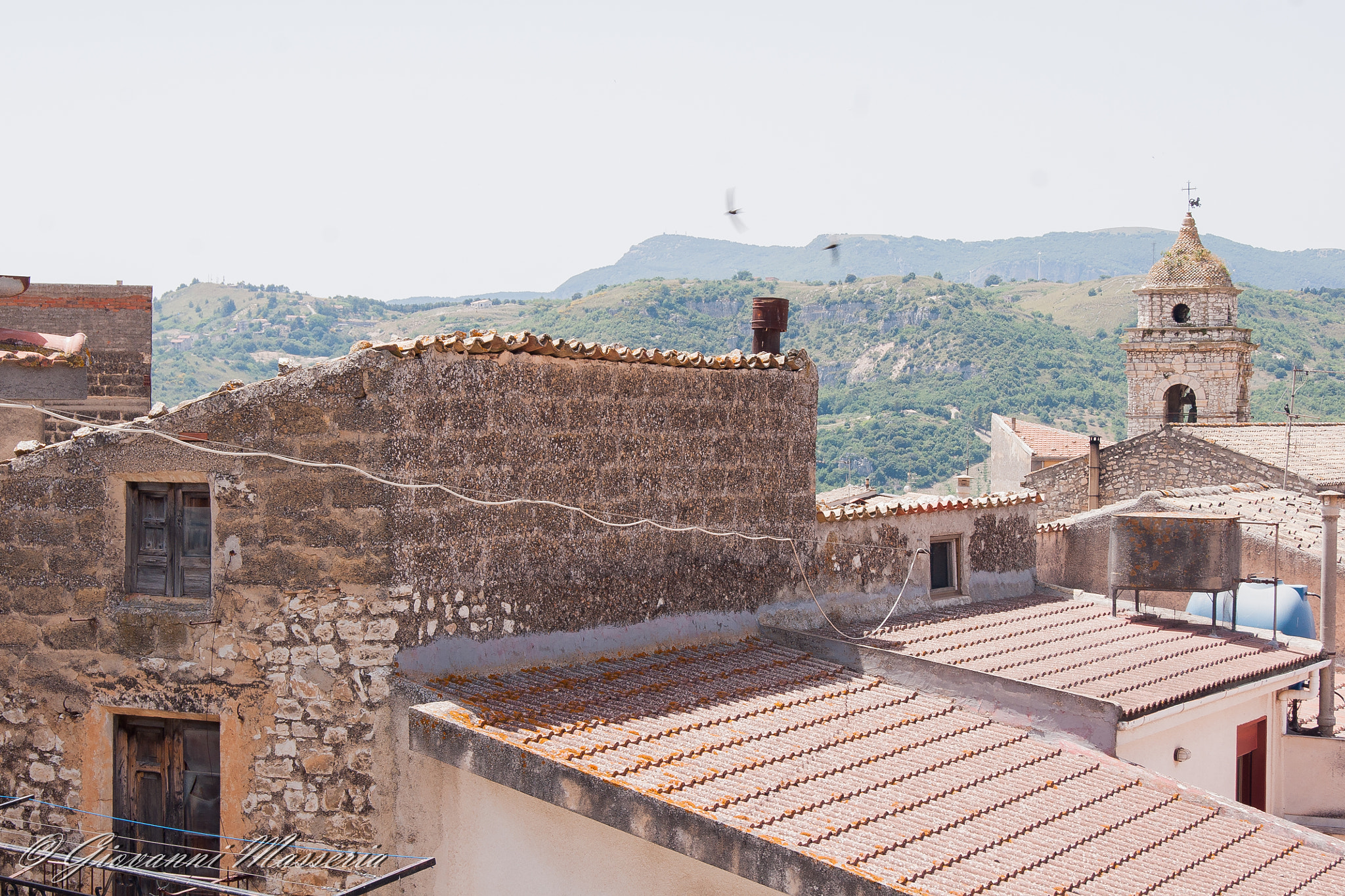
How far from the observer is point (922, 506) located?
1233 centimetres

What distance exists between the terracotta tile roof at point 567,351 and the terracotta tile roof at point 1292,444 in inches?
541

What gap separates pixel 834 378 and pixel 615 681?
79884mm

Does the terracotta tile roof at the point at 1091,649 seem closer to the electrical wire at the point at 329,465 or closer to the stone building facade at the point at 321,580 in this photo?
the electrical wire at the point at 329,465

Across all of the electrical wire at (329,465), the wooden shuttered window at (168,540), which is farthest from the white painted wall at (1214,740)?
the wooden shuttered window at (168,540)

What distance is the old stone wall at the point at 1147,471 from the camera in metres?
21.7

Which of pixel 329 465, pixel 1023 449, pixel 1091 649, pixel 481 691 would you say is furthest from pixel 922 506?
pixel 1023 449

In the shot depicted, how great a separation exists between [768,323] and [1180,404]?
2712cm

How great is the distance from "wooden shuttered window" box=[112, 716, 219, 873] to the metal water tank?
930 centimetres

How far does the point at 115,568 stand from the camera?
762 centimetres

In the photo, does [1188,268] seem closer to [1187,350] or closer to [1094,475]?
[1187,350]

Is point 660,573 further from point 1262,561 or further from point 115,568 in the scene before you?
point 1262,561

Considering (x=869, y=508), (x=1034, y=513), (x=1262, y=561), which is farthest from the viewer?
(x=1262, y=561)

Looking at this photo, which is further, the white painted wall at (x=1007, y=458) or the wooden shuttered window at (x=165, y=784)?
the white painted wall at (x=1007, y=458)

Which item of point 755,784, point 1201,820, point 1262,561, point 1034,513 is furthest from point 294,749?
point 1262,561
